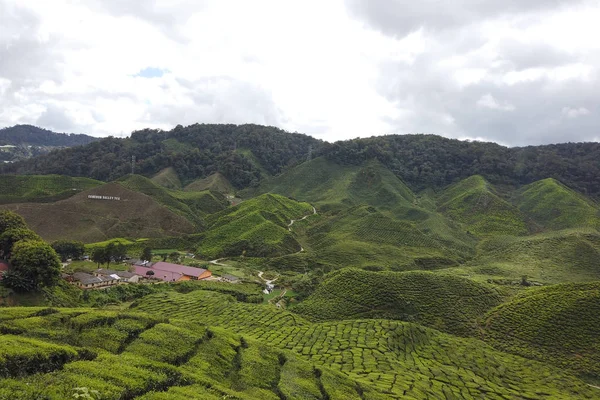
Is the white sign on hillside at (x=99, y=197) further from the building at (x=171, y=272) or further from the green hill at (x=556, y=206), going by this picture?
the green hill at (x=556, y=206)

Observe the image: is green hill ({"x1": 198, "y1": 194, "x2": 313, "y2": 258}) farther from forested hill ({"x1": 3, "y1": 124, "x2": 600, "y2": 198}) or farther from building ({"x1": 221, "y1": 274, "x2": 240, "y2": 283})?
forested hill ({"x1": 3, "y1": 124, "x2": 600, "y2": 198})

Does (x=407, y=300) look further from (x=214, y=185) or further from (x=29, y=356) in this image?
(x=214, y=185)

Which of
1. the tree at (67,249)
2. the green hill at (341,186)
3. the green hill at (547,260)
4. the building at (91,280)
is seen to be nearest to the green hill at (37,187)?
the tree at (67,249)

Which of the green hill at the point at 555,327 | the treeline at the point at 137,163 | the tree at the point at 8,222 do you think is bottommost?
the green hill at the point at 555,327

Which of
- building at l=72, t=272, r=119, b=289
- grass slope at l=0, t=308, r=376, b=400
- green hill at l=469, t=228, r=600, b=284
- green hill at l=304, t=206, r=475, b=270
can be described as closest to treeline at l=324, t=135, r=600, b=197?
green hill at l=304, t=206, r=475, b=270

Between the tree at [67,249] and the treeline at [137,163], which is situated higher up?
the treeline at [137,163]

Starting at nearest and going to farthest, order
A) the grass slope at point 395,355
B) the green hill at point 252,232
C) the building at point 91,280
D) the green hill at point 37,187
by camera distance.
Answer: the grass slope at point 395,355
the building at point 91,280
the green hill at point 252,232
the green hill at point 37,187

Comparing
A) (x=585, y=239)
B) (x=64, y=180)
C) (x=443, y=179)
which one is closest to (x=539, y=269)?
(x=585, y=239)
